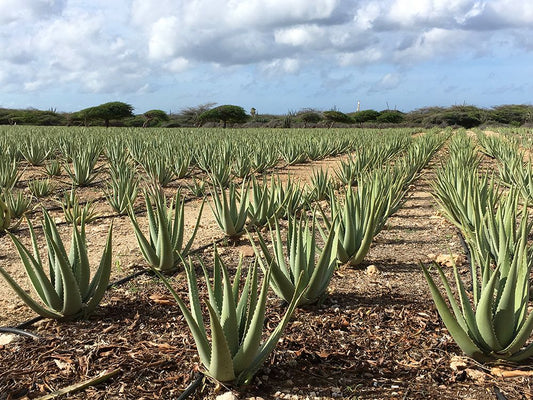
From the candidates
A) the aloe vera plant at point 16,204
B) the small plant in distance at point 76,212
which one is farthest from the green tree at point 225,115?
the small plant in distance at point 76,212

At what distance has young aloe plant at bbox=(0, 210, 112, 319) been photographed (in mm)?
2238

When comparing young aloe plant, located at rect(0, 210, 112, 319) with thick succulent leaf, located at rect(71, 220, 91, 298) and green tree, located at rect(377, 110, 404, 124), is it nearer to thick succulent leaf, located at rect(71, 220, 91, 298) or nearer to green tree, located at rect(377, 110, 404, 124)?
thick succulent leaf, located at rect(71, 220, 91, 298)

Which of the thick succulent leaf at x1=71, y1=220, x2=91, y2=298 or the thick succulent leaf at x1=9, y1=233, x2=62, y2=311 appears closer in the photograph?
the thick succulent leaf at x1=9, y1=233, x2=62, y2=311

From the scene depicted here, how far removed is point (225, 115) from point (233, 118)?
36.3 inches

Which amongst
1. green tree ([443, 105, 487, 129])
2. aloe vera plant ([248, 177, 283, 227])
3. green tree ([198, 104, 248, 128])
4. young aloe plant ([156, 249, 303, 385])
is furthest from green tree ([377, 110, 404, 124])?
young aloe plant ([156, 249, 303, 385])

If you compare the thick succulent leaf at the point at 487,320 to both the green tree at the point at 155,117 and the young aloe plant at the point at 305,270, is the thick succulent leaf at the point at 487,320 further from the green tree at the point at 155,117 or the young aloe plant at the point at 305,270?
the green tree at the point at 155,117

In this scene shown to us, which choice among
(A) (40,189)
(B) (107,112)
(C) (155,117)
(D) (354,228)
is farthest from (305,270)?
(C) (155,117)

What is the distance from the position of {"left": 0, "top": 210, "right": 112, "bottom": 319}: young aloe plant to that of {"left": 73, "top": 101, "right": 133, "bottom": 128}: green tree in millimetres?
45123

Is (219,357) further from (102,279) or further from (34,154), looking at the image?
(34,154)

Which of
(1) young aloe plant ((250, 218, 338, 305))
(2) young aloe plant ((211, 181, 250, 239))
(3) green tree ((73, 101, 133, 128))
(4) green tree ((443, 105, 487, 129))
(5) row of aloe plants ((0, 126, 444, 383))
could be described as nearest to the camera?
(5) row of aloe plants ((0, 126, 444, 383))

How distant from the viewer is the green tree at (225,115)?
48.0 meters

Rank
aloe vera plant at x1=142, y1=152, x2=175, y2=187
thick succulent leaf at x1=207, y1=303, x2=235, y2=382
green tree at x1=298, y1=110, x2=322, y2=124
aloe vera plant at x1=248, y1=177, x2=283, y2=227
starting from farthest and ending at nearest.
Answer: green tree at x1=298, y1=110, x2=322, y2=124 → aloe vera plant at x1=142, y1=152, x2=175, y2=187 → aloe vera plant at x1=248, y1=177, x2=283, y2=227 → thick succulent leaf at x1=207, y1=303, x2=235, y2=382

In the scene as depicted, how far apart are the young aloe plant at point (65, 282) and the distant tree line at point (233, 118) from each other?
40.0 m

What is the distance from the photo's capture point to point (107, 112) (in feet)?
150
